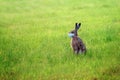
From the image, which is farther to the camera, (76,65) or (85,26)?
(85,26)

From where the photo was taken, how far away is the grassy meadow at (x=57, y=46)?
8.69 metres

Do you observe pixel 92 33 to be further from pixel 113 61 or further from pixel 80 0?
pixel 80 0

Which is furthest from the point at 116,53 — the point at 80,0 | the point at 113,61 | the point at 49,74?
the point at 80,0

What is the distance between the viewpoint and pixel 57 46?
11680mm

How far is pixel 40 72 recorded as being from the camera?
8.80 metres

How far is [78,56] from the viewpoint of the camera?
10125 mm

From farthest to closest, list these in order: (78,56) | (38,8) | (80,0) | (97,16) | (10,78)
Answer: (80,0) → (38,8) → (97,16) → (78,56) → (10,78)

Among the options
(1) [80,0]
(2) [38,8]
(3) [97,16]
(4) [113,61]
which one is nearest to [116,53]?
(4) [113,61]

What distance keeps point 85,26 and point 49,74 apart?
304 inches

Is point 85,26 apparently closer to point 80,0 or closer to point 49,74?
point 49,74

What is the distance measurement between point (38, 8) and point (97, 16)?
5944 millimetres

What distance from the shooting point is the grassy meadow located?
28.5 ft

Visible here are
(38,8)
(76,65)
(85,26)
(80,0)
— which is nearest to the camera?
(76,65)

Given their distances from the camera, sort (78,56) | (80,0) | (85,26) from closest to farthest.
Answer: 1. (78,56)
2. (85,26)
3. (80,0)
